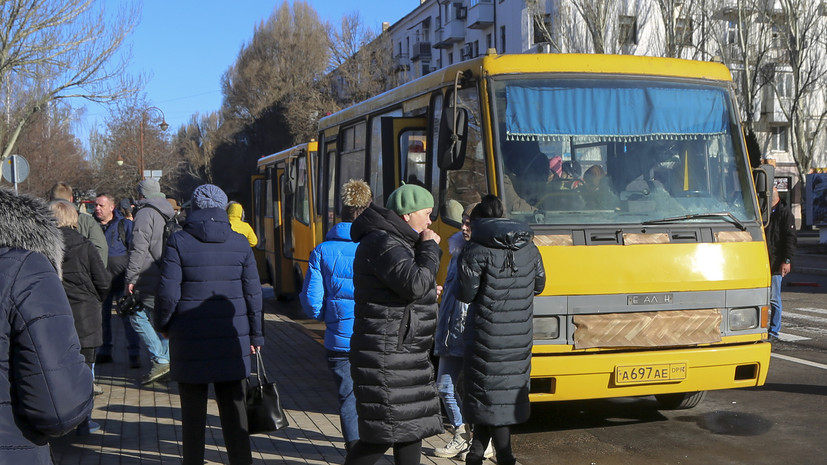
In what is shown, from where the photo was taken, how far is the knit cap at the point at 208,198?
5574mm

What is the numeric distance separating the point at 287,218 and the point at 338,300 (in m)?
10.9

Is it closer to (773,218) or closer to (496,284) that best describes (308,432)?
(496,284)

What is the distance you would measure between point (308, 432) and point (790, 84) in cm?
4781

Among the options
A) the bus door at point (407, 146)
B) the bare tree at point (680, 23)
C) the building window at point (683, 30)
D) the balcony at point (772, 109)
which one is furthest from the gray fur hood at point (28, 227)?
the balcony at point (772, 109)

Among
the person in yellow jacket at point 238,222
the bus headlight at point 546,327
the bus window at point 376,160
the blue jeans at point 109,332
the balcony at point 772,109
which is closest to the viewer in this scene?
the bus headlight at point 546,327

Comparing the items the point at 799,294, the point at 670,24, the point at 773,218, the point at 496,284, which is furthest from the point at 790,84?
the point at 496,284

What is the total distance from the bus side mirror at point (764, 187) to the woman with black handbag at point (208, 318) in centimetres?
406

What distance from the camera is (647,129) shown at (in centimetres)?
711

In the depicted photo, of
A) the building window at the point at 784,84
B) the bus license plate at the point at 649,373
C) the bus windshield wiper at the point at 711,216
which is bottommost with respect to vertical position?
the bus license plate at the point at 649,373

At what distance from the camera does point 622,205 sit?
686cm

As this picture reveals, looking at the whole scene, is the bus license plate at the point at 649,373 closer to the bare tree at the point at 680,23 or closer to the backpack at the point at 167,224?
the backpack at the point at 167,224

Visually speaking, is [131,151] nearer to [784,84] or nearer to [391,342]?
[784,84]

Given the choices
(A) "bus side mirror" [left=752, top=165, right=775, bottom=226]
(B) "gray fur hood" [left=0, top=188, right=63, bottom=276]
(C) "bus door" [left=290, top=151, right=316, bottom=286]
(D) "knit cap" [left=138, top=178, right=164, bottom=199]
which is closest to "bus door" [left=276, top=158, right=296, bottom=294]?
(C) "bus door" [left=290, top=151, right=316, bottom=286]

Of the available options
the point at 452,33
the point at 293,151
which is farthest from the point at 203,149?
the point at 293,151
